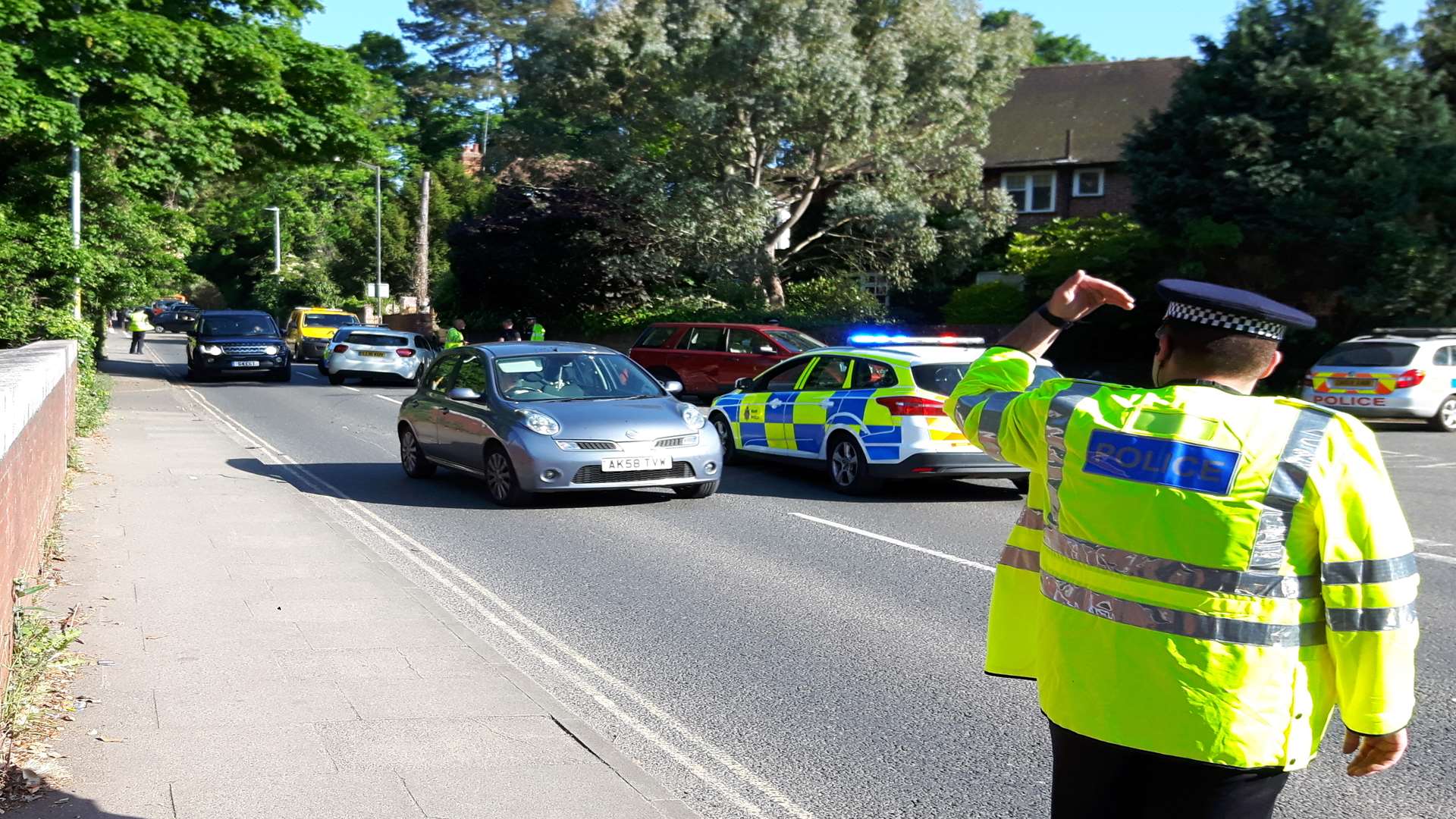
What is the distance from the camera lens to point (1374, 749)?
255 centimetres

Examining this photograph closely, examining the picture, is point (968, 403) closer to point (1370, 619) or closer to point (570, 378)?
point (1370, 619)

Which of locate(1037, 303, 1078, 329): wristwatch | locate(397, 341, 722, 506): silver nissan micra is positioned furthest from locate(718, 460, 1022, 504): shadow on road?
locate(1037, 303, 1078, 329): wristwatch

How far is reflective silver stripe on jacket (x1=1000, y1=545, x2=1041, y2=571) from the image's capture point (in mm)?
3045

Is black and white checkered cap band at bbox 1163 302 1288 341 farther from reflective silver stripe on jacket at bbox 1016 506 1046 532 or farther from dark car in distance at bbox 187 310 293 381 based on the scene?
dark car in distance at bbox 187 310 293 381

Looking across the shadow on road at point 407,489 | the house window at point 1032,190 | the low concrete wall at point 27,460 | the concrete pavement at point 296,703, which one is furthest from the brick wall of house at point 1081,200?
the concrete pavement at point 296,703

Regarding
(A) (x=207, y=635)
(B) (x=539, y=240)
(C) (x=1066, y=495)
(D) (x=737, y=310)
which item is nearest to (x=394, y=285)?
(B) (x=539, y=240)

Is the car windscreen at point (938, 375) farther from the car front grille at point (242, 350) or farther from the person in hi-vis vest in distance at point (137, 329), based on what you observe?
the person in hi-vis vest in distance at point (137, 329)

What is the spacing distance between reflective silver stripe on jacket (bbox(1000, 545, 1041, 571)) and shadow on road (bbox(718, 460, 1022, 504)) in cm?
895

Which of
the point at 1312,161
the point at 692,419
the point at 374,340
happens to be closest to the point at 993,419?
the point at 692,419

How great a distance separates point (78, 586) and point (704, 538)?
425 centimetres

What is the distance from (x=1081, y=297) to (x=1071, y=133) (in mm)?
42062

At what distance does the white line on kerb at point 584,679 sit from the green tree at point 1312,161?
21.6 meters

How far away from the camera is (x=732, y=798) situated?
4699 mm

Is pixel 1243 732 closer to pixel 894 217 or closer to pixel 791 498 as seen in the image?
pixel 791 498
